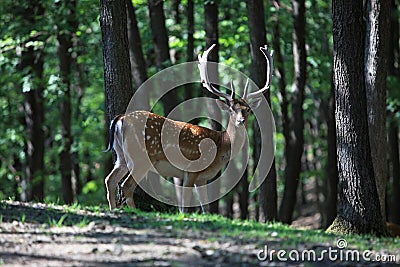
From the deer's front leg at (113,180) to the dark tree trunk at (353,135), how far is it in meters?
3.05

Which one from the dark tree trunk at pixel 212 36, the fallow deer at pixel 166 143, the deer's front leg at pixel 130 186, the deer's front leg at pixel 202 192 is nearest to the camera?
the fallow deer at pixel 166 143

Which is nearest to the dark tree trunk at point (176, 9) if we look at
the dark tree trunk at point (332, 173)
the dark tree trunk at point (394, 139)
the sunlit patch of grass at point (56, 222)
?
the dark tree trunk at point (332, 173)

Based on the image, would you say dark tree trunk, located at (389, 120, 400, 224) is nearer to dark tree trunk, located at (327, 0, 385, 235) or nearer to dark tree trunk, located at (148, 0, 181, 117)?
dark tree trunk, located at (148, 0, 181, 117)

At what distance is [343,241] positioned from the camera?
28.7ft

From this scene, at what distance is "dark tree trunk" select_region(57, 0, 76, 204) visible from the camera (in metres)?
17.1

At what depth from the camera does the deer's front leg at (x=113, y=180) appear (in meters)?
10.6

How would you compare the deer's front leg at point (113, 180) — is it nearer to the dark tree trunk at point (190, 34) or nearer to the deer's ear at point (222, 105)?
the deer's ear at point (222, 105)

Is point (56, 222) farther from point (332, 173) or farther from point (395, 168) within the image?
point (395, 168)

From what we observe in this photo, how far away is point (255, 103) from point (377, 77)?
6.76 feet

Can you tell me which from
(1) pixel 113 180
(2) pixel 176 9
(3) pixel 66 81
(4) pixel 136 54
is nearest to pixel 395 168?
(2) pixel 176 9

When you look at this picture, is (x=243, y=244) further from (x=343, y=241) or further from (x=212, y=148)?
(x=212, y=148)

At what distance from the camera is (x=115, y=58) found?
11.1 metres

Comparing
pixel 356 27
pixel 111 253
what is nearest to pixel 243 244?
pixel 111 253

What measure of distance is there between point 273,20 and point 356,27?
8.93 meters
